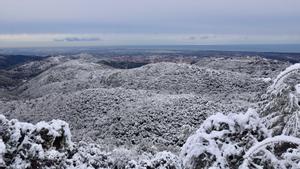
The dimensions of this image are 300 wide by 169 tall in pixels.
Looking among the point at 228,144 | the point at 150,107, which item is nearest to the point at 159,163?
the point at 228,144

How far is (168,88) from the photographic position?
48938 millimetres

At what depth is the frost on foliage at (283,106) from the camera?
4219 mm

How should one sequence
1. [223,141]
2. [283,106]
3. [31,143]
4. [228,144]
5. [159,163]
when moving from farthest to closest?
[159,163]
[31,143]
[223,141]
[228,144]
[283,106]

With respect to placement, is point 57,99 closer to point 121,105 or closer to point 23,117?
point 23,117

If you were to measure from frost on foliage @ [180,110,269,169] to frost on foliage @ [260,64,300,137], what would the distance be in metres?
0.17

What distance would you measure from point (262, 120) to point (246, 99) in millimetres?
38205

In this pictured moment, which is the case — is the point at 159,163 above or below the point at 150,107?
above

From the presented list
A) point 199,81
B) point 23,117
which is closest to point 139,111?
point 23,117

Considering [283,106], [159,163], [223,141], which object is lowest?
[159,163]

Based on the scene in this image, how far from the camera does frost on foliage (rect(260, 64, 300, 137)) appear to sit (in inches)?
166

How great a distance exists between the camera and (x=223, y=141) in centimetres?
508

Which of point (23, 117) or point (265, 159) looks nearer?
point (265, 159)

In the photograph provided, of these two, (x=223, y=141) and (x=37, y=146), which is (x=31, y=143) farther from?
(x=223, y=141)

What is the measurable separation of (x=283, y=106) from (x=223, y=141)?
0.88 m
